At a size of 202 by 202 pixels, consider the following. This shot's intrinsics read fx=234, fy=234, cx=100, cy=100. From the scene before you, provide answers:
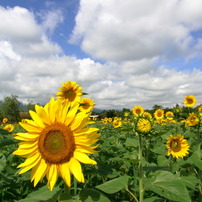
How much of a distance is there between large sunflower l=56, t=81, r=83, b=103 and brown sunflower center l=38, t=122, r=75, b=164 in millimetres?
1114

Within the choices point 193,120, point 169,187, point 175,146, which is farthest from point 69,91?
point 193,120

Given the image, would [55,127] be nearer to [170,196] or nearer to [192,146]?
[170,196]

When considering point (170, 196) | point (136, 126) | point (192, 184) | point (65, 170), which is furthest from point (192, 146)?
point (65, 170)

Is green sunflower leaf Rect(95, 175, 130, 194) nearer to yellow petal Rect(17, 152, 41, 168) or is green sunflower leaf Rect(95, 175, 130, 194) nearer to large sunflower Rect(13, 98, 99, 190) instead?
large sunflower Rect(13, 98, 99, 190)

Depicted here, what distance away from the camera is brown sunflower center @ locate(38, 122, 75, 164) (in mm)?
1912

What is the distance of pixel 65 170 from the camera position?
192 centimetres

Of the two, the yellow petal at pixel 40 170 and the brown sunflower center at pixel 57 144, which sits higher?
the brown sunflower center at pixel 57 144

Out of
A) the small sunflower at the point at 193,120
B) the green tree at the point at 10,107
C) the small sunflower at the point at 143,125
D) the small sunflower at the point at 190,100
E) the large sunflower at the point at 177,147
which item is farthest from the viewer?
the green tree at the point at 10,107

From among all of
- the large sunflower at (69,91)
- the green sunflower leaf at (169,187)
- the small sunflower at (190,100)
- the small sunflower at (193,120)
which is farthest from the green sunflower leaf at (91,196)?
the small sunflower at (190,100)

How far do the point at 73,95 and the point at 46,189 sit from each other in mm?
1322

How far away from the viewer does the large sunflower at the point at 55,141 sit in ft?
6.27

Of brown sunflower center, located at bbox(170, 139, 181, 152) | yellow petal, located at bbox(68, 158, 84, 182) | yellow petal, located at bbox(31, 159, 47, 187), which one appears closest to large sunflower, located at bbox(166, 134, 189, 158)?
brown sunflower center, located at bbox(170, 139, 181, 152)

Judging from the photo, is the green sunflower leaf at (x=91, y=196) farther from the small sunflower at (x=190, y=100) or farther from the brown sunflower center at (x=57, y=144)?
the small sunflower at (x=190, y=100)

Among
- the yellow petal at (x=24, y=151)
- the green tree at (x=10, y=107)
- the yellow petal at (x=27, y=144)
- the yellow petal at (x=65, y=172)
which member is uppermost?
the green tree at (x=10, y=107)
